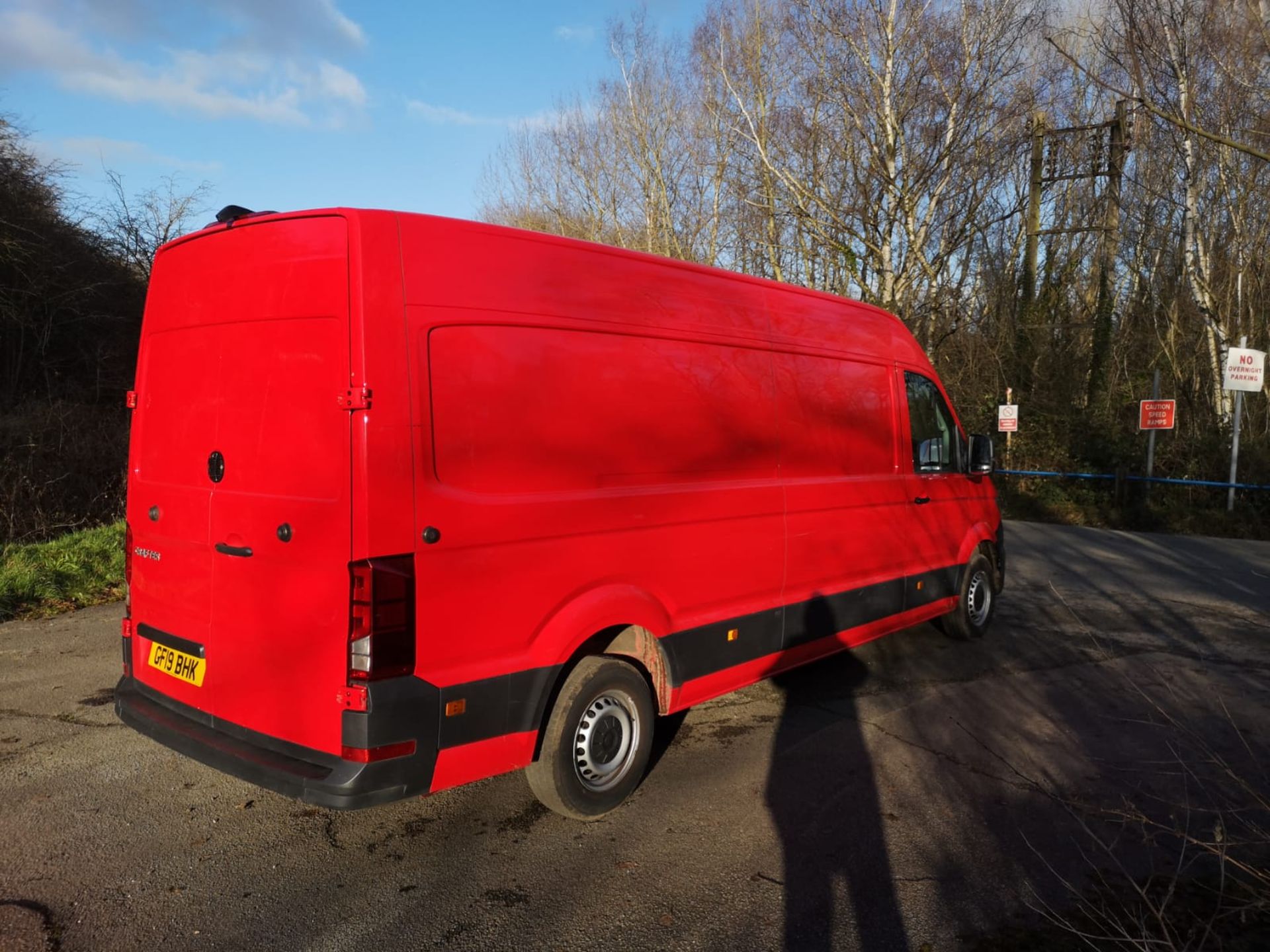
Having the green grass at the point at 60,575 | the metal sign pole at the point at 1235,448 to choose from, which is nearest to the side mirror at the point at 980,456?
the green grass at the point at 60,575

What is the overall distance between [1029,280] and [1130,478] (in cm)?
741

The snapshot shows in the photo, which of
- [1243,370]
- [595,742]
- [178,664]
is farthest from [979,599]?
[1243,370]

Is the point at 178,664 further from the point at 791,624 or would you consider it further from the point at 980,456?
the point at 980,456

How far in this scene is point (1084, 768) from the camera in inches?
181

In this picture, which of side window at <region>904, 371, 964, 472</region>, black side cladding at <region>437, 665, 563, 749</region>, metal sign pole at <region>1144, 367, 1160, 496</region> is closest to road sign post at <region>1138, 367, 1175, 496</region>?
metal sign pole at <region>1144, 367, 1160, 496</region>

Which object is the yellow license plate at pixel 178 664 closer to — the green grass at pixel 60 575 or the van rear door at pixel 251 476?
the van rear door at pixel 251 476

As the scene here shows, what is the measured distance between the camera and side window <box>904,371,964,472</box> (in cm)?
633

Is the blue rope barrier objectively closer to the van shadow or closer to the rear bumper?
the van shadow

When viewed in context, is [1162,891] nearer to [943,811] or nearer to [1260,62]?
[943,811]

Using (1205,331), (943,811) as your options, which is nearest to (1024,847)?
(943,811)

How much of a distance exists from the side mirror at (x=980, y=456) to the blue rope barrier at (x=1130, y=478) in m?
7.79

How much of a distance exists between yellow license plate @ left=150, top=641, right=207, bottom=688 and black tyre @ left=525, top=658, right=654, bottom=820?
139cm

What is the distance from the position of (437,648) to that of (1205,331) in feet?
67.6

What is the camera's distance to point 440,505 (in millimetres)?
3275
